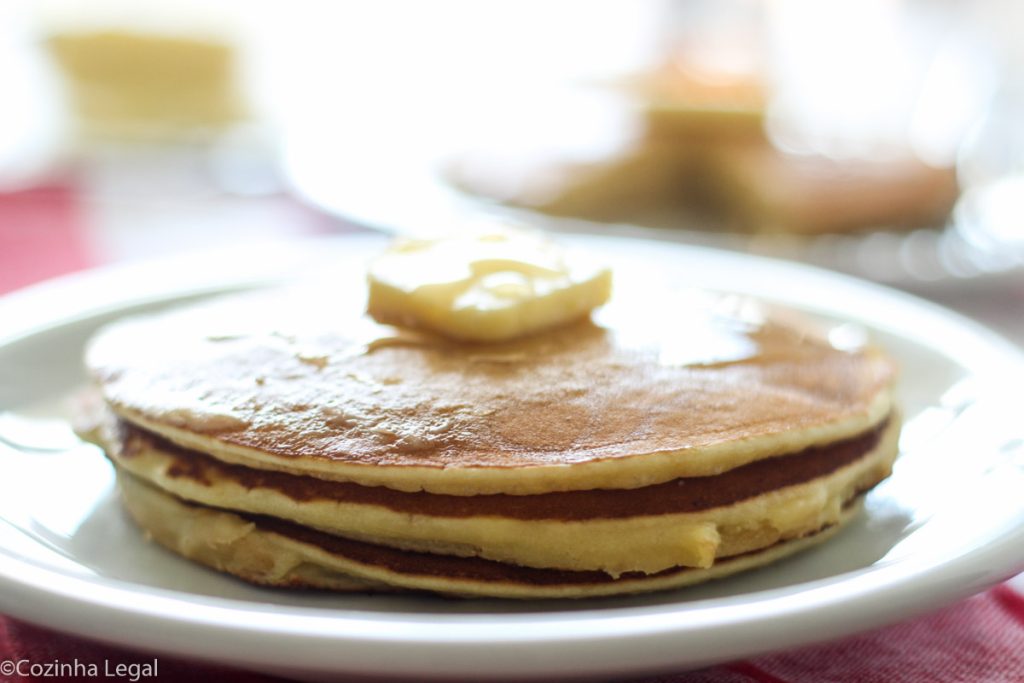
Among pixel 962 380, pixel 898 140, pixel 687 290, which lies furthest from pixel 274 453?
pixel 898 140

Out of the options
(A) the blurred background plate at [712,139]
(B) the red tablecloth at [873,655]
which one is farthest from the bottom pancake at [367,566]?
(A) the blurred background plate at [712,139]

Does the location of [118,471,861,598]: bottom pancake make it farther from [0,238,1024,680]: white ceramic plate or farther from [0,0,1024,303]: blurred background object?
[0,0,1024,303]: blurred background object

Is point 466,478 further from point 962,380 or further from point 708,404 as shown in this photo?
point 962,380

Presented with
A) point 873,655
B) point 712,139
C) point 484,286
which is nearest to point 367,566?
point 484,286

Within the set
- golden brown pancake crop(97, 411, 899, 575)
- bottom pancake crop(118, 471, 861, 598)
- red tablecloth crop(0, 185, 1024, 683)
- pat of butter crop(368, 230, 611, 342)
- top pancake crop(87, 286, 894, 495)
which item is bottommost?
red tablecloth crop(0, 185, 1024, 683)

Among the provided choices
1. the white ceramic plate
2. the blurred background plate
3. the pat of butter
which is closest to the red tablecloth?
the white ceramic plate

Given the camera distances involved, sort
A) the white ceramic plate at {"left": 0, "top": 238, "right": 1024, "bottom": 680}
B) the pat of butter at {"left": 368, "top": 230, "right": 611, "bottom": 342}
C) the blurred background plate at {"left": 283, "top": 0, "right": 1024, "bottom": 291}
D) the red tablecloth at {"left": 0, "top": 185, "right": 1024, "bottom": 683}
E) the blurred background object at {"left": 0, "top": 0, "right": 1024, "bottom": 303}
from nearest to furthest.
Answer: the white ceramic plate at {"left": 0, "top": 238, "right": 1024, "bottom": 680}, the red tablecloth at {"left": 0, "top": 185, "right": 1024, "bottom": 683}, the pat of butter at {"left": 368, "top": 230, "right": 611, "bottom": 342}, the blurred background plate at {"left": 283, "top": 0, "right": 1024, "bottom": 291}, the blurred background object at {"left": 0, "top": 0, "right": 1024, "bottom": 303}
